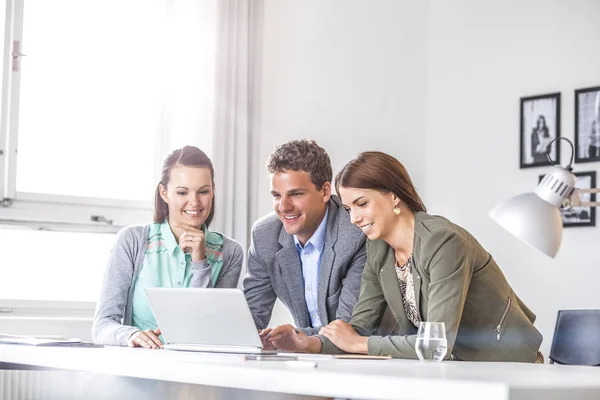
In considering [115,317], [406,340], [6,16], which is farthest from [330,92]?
[406,340]

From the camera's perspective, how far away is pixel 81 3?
14.3ft

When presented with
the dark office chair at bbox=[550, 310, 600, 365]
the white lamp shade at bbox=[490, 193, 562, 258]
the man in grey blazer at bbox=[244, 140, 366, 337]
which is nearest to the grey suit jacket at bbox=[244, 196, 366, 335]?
the man in grey blazer at bbox=[244, 140, 366, 337]

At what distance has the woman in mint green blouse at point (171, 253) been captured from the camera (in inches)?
116

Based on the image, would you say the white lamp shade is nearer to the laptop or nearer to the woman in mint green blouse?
the laptop

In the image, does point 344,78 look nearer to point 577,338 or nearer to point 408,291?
point 577,338

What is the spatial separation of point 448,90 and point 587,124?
0.89 metres

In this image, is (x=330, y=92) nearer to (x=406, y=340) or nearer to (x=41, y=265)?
(x=41, y=265)

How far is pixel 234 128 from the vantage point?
15.2 ft

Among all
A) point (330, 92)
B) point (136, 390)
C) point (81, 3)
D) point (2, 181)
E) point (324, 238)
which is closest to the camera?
point (136, 390)

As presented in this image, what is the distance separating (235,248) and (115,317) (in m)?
0.53

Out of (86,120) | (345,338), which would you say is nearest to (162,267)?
(345,338)

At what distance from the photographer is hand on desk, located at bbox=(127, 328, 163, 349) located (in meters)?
2.49

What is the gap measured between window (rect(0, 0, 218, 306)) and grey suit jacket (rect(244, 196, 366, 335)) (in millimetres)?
1259

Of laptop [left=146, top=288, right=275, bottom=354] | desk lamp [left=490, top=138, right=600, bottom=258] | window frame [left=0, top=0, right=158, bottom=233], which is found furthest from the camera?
window frame [left=0, top=0, right=158, bottom=233]
